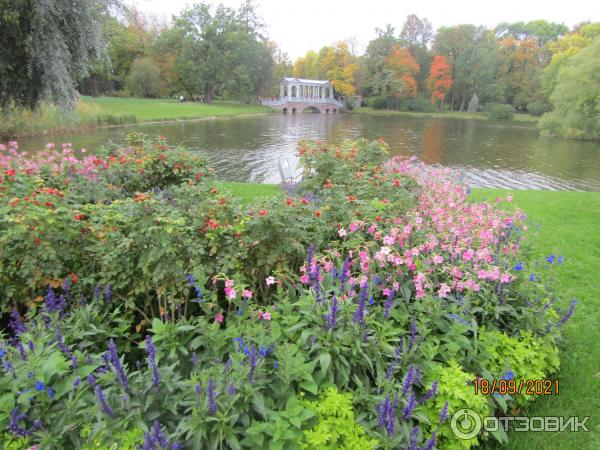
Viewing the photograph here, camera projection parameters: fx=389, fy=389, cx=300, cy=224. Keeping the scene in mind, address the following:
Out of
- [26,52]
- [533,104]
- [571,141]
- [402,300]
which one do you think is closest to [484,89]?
[533,104]

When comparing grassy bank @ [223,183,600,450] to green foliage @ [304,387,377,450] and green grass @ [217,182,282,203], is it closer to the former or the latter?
green grass @ [217,182,282,203]

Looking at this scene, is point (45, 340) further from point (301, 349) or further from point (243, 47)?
point (243, 47)

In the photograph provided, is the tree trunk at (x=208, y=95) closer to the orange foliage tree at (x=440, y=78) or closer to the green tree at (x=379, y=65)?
the green tree at (x=379, y=65)

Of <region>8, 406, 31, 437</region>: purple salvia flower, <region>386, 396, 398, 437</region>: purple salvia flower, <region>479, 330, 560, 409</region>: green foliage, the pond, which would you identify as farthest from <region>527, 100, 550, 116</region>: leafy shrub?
<region>8, 406, 31, 437</region>: purple salvia flower

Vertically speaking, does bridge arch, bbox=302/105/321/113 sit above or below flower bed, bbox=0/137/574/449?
above

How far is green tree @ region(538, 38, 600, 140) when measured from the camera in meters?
27.3

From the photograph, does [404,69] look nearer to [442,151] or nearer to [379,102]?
[379,102]

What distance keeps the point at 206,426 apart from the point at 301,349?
27.2 inches

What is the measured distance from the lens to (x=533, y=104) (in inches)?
1996

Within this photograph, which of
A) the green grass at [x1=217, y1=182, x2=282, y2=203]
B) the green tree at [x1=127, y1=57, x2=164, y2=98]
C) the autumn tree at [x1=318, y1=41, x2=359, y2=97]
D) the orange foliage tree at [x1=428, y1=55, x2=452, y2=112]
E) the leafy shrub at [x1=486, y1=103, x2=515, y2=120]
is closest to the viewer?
the green grass at [x1=217, y1=182, x2=282, y2=203]

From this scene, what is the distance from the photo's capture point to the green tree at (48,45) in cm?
985

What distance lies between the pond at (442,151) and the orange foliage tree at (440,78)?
25.5m

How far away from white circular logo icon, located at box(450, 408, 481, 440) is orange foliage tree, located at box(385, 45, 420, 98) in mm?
59552
